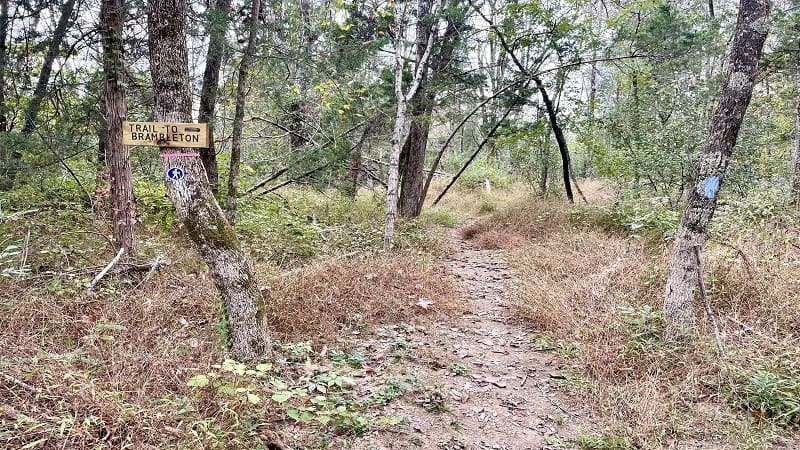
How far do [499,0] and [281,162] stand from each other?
7803 millimetres

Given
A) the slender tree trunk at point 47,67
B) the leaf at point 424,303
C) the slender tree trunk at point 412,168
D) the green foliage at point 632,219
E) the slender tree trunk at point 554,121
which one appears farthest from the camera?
the slender tree trunk at point 412,168

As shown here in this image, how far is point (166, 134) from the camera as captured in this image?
10.9 feet

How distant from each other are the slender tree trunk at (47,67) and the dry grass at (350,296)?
3.73 metres

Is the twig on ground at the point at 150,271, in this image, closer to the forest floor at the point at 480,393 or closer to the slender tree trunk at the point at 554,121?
the forest floor at the point at 480,393

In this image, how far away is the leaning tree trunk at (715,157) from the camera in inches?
157

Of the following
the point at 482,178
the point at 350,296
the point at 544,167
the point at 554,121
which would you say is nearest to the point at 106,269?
the point at 350,296

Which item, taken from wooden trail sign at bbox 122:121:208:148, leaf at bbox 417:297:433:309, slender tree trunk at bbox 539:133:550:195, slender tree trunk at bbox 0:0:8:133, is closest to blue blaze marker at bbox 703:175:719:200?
leaf at bbox 417:297:433:309

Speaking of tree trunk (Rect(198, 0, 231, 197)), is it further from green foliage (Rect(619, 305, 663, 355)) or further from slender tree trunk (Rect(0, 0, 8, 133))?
green foliage (Rect(619, 305, 663, 355))

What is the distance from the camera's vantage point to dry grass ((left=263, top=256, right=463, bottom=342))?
14.9ft

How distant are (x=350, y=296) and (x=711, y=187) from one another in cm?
414

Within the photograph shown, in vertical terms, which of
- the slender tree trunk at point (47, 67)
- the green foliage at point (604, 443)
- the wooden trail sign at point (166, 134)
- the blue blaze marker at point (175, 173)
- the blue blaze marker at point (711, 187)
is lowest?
the green foliage at point (604, 443)

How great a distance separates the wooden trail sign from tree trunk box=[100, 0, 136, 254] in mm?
1872

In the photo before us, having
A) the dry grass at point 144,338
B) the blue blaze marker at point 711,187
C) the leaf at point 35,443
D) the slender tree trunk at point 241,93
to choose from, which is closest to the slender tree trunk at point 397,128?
the dry grass at point 144,338

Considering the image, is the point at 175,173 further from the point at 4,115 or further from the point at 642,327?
the point at 642,327
